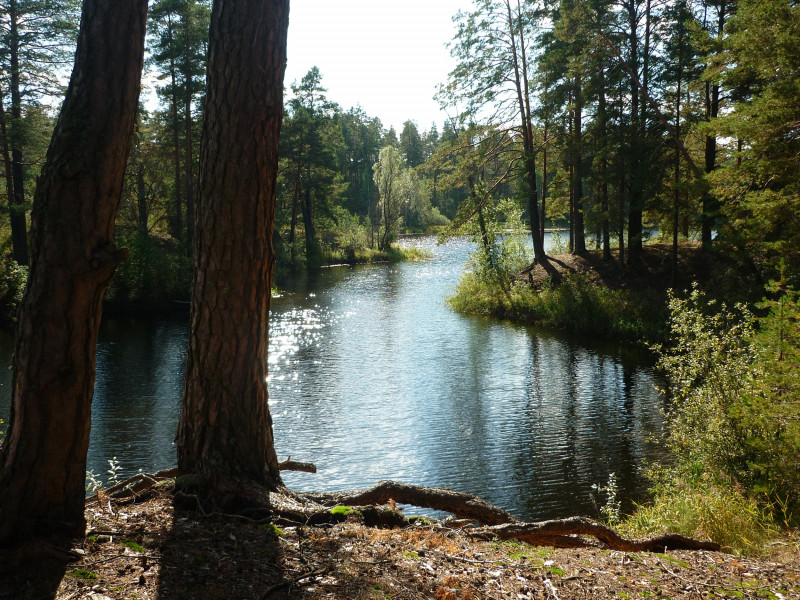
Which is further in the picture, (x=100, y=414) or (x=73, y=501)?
(x=100, y=414)

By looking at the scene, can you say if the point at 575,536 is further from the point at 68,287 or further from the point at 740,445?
the point at 68,287

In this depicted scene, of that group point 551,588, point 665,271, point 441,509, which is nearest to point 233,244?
point 441,509

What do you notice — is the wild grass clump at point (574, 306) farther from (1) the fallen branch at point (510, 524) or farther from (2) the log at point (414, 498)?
(2) the log at point (414, 498)

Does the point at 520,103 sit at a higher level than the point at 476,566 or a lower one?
Answer: higher

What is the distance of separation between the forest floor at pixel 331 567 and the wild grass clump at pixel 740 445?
1763 millimetres

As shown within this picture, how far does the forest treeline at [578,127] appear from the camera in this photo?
35.6 ft

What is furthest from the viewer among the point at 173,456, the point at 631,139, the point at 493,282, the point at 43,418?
the point at 493,282

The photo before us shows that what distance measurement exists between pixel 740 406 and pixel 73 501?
5937 mm

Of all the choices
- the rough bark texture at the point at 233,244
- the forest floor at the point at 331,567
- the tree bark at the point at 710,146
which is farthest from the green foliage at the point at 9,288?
the tree bark at the point at 710,146

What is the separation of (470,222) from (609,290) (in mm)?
7159

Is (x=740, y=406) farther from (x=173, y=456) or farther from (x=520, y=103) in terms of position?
(x=520, y=103)

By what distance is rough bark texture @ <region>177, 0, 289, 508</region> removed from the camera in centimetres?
373

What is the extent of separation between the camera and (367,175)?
6450 centimetres

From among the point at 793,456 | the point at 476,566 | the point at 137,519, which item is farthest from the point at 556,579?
the point at 793,456
